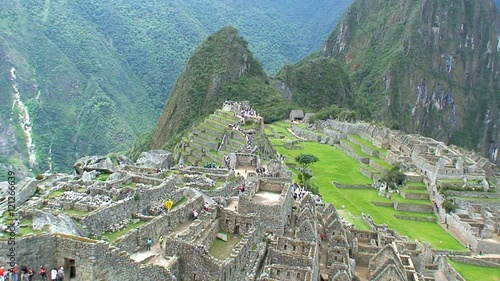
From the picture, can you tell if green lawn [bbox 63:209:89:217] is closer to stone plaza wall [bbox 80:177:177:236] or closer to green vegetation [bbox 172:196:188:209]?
stone plaza wall [bbox 80:177:177:236]

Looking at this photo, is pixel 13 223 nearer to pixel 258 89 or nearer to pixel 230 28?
pixel 258 89

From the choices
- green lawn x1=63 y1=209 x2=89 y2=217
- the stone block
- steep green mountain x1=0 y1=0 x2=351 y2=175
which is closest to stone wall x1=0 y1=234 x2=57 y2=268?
green lawn x1=63 y1=209 x2=89 y2=217

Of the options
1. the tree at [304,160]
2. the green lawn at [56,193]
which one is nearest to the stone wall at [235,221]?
the green lawn at [56,193]

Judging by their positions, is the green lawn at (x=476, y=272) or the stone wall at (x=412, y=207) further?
the stone wall at (x=412, y=207)

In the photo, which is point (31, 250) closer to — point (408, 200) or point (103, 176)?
point (103, 176)

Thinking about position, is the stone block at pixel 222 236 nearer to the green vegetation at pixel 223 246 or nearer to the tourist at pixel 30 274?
the green vegetation at pixel 223 246

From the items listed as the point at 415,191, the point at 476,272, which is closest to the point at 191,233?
the point at 476,272

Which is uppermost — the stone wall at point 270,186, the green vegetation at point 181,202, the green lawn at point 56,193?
the green lawn at point 56,193
